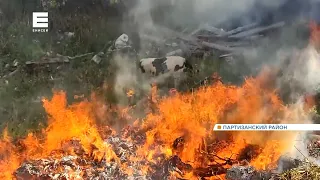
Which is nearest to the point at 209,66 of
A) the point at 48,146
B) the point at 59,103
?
the point at 59,103

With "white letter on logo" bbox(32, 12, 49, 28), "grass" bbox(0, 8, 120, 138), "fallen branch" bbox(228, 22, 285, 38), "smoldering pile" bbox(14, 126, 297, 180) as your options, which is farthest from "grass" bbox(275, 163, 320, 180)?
"white letter on logo" bbox(32, 12, 49, 28)

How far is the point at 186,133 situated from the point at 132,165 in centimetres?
50

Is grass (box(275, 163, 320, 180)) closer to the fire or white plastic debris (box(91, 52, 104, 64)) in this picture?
the fire

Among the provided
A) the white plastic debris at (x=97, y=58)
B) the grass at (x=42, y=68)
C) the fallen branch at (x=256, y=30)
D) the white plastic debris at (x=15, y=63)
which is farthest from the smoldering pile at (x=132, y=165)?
the fallen branch at (x=256, y=30)

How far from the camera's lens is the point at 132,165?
3.33 metres

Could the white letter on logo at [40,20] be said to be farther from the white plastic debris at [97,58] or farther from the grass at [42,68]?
the white plastic debris at [97,58]

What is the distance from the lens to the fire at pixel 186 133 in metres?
3.31

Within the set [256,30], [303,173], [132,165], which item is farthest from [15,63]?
[303,173]

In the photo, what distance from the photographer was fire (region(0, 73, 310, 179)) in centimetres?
331

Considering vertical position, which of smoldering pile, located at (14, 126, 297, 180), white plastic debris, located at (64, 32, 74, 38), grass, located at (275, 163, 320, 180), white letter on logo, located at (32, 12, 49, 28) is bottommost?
grass, located at (275, 163, 320, 180)

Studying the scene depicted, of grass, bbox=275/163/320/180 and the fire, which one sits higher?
the fire

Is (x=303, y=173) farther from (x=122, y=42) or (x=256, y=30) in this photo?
(x=122, y=42)

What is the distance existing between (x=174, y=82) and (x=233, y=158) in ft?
2.56

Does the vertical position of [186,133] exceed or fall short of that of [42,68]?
it falls short
